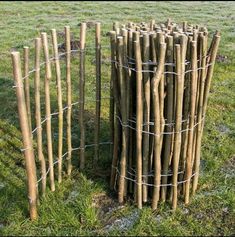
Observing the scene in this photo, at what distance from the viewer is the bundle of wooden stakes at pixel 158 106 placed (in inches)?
167

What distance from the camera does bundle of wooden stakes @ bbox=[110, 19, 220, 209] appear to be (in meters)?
4.25

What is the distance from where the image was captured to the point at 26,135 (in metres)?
4.29

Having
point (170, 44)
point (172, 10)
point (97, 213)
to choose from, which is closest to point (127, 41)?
point (170, 44)

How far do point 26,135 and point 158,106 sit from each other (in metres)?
1.46

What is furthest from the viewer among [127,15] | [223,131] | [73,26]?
[127,15]

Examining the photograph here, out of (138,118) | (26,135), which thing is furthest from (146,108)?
(26,135)

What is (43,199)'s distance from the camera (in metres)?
4.87

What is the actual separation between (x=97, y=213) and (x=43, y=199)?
0.69 metres

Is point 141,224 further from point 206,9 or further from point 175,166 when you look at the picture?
point 206,9

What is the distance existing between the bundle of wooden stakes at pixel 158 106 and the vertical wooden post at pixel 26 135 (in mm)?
1046

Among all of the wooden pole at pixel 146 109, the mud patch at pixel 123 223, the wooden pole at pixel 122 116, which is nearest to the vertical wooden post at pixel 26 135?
the mud patch at pixel 123 223

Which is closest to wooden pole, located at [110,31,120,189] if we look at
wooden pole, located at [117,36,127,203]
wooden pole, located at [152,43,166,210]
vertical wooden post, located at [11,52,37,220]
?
wooden pole, located at [117,36,127,203]

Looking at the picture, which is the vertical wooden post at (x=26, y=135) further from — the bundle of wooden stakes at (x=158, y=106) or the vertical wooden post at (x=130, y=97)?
the vertical wooden post at (x=130, y=97)

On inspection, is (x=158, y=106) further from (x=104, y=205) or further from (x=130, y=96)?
(x=104, y=205)
